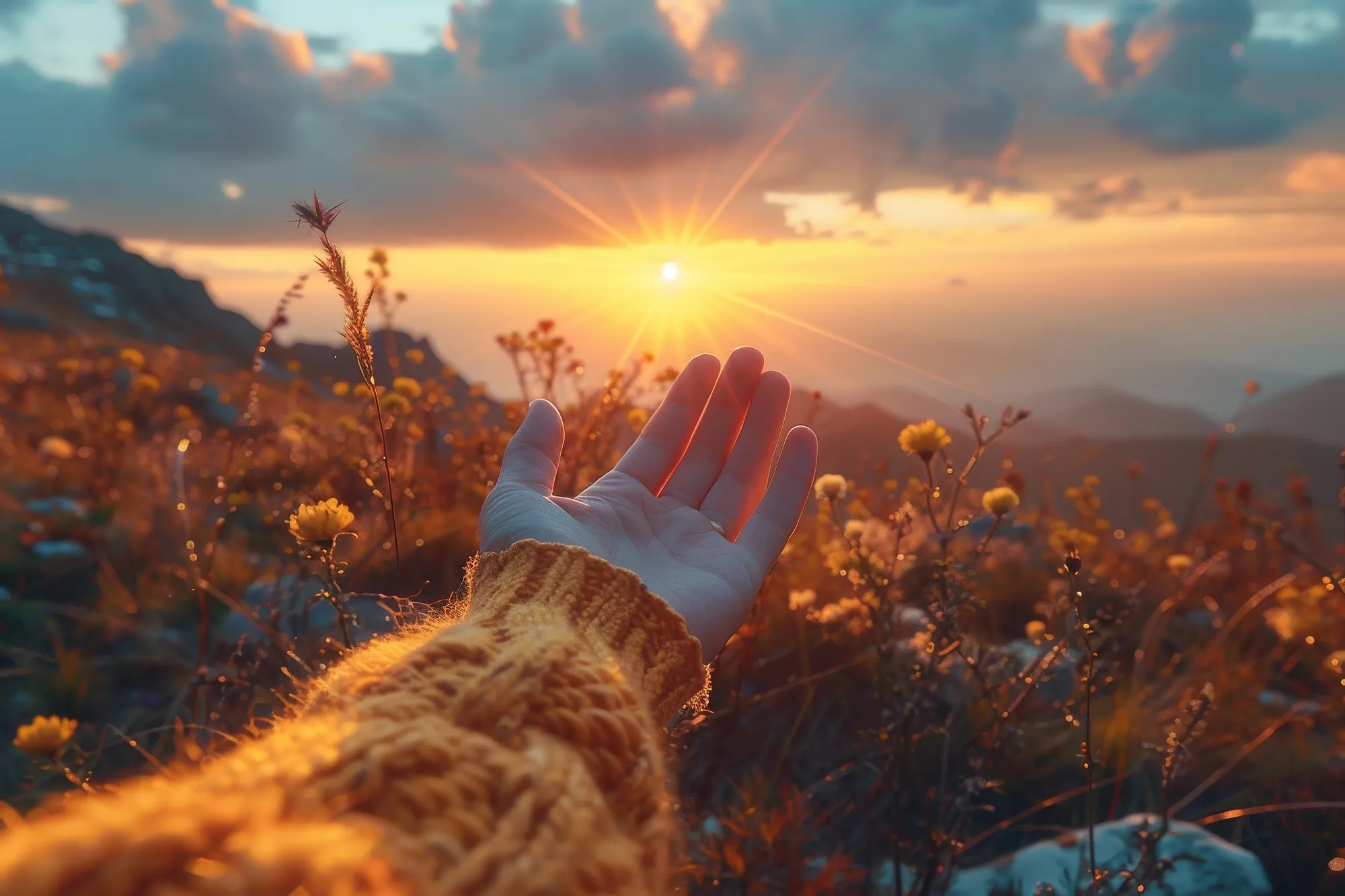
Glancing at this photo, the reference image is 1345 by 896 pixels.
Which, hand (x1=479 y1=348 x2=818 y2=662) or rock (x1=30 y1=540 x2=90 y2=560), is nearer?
hand (x1=479 y1=348 x2=818 y2=662)

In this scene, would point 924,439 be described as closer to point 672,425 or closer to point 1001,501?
point 1001,501

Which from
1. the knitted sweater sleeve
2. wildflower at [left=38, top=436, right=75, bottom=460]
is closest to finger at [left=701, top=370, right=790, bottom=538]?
the knitted sweater sleeve

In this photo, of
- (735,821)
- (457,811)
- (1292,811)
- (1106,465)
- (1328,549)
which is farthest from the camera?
(1106,465)

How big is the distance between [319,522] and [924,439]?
5.40 ft

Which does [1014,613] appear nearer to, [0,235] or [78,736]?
[78,736]

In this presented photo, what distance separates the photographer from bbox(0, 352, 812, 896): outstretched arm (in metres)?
0.53

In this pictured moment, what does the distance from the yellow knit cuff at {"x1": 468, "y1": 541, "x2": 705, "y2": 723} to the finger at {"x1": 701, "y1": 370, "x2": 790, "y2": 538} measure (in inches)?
34.5

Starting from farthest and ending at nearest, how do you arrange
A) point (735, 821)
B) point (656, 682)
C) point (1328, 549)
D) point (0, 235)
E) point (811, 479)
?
point (0, 235) < point (1328, 549) < point (811, 479) < point (735, 821) < point (656, 682)

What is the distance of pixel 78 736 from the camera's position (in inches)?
126

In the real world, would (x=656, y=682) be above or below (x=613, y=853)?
below

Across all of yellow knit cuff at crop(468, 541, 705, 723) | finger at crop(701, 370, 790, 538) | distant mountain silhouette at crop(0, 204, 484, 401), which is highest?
distant mountain silhouette at crop(0, 204, 484, 401)

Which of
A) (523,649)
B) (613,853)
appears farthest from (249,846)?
(523,649)

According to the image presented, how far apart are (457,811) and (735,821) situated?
1.61 m

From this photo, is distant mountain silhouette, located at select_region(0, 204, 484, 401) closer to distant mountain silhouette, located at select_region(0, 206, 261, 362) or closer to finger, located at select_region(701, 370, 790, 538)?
distant mountain silhouette, located at select_region(0, 206, 261, 362)
